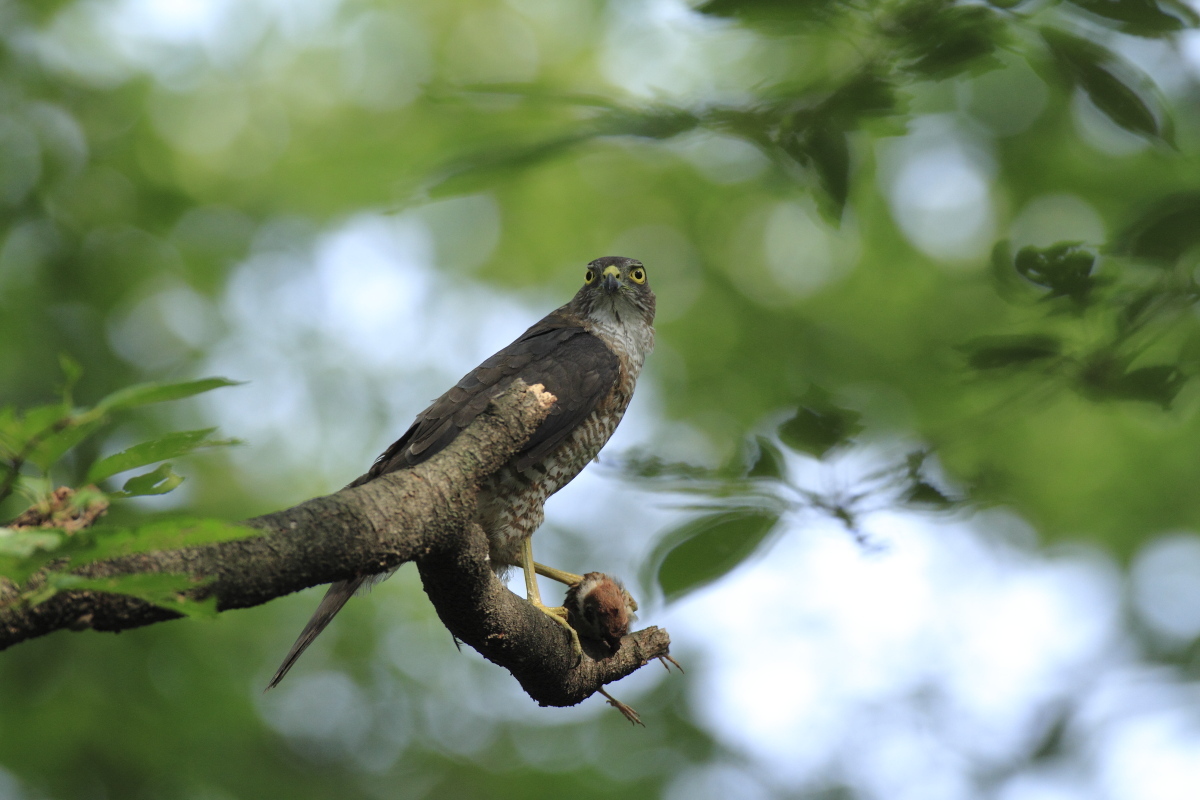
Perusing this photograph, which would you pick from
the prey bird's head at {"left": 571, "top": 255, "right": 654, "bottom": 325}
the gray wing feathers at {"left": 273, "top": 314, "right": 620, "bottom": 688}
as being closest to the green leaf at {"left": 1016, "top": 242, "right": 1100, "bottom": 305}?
the gray wing feathers at {"left": 273, "top": 314, "right": 620, "bottom": 688}

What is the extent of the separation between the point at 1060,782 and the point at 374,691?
7.39 meters

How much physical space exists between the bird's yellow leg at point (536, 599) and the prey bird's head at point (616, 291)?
174cm

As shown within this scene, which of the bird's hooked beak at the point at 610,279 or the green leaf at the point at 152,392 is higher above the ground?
the green leaf at the point at 152,392

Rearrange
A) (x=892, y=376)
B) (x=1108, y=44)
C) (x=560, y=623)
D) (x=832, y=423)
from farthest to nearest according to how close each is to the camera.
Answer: (x=892, y=376), (x=560, y=623), (x=832, y=423), (x=1108, y=44)

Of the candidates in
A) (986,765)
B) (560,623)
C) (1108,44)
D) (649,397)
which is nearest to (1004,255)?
(1108,44)

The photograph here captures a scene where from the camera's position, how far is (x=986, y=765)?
10273 millimetres

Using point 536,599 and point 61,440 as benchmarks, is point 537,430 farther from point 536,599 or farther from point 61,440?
point 61,440

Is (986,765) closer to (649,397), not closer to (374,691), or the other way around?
(649,397)

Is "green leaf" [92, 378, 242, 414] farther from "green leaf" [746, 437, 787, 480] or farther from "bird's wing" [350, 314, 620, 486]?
"bird's wing" [350, 314, 620, 486]

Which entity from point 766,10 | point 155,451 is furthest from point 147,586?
point 766,10

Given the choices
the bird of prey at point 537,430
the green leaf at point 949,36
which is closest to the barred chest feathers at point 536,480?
the bird of prey at point 537,430

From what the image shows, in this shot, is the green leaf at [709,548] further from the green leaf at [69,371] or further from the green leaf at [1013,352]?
the green leaf at [69,371]

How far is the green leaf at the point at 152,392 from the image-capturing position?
1221 mm

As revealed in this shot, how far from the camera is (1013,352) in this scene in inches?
88.0
